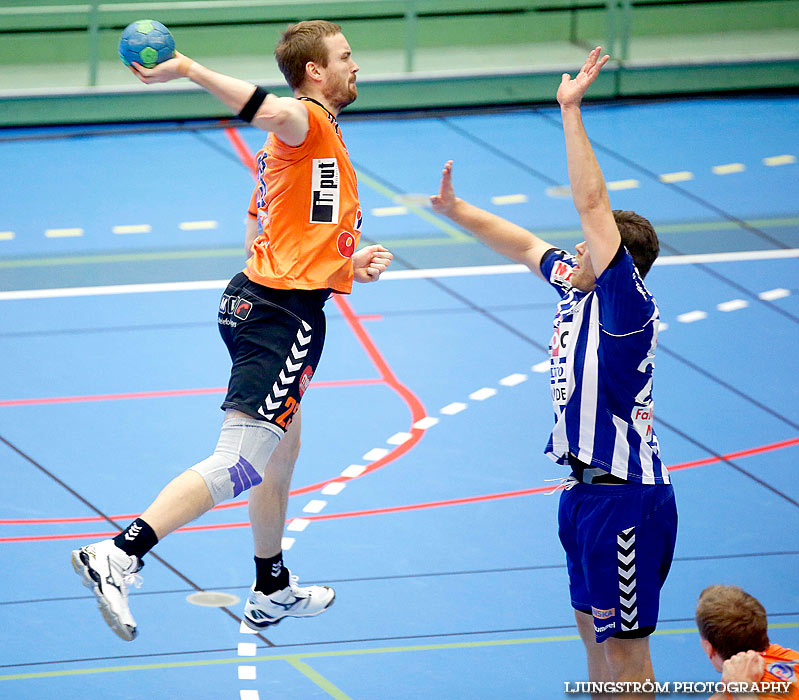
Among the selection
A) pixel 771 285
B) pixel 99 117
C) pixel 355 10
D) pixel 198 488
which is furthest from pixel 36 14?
pixel 198 488

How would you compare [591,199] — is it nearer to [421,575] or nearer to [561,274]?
[561,274]

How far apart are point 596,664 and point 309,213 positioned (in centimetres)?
238

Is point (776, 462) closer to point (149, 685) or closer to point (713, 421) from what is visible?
point (713, 421)

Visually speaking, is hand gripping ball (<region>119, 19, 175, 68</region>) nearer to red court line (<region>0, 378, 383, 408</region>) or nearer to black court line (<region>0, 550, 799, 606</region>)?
black court line (<region>0, 550, 799, 606</region>)

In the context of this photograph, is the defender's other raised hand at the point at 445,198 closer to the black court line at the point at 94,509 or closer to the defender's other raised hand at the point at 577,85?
the defender's other raised hand at the point at 577,85

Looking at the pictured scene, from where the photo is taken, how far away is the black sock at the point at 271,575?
6.64m

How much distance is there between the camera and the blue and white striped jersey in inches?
228

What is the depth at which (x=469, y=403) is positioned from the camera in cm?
995

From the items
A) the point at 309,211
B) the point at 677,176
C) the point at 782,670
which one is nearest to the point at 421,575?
the point at 309,211

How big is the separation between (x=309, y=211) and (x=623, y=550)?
6.51 feet

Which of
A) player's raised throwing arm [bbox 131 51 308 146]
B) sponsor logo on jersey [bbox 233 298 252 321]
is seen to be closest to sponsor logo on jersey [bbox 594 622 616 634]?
sponsor logo on jersey [bbox 233 298 252 321]

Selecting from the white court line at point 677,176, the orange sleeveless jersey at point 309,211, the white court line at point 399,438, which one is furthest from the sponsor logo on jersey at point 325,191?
the white court line at point 677,176

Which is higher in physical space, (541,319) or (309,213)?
(309,213)

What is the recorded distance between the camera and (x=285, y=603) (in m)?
6.69
